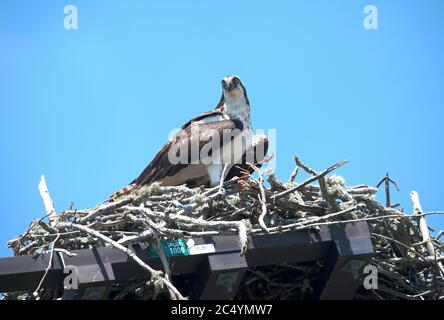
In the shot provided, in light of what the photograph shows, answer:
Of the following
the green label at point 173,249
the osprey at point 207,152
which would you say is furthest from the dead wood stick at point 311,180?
the osprey at point 207,152

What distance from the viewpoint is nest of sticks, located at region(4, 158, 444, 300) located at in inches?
274

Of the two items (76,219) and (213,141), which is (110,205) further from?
(213,141)

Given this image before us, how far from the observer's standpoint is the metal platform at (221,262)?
6.52m

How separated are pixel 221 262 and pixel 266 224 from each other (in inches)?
25.4

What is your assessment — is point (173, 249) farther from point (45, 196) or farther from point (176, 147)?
point (176, 147)

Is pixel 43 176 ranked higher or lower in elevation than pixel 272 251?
higher

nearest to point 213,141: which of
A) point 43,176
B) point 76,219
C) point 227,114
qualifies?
point 227,114

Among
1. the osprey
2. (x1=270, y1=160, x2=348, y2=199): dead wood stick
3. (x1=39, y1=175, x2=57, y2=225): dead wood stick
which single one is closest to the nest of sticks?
(x1=270, y1=160, x2=348, y2=199): dead wood stick

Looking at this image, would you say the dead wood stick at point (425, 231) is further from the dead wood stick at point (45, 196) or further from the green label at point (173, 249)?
the dead wood stick at point (45, 196)

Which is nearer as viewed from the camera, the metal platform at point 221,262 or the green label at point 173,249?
the metal platform at point 221,262

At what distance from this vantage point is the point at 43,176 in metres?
8.30

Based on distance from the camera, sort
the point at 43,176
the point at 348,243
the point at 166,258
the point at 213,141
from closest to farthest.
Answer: the point at 166,258, the point at 348,243, the point at 43,176, the point at 213,141

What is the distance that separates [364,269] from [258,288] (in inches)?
32.5

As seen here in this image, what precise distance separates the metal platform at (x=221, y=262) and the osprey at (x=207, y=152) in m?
2.07
